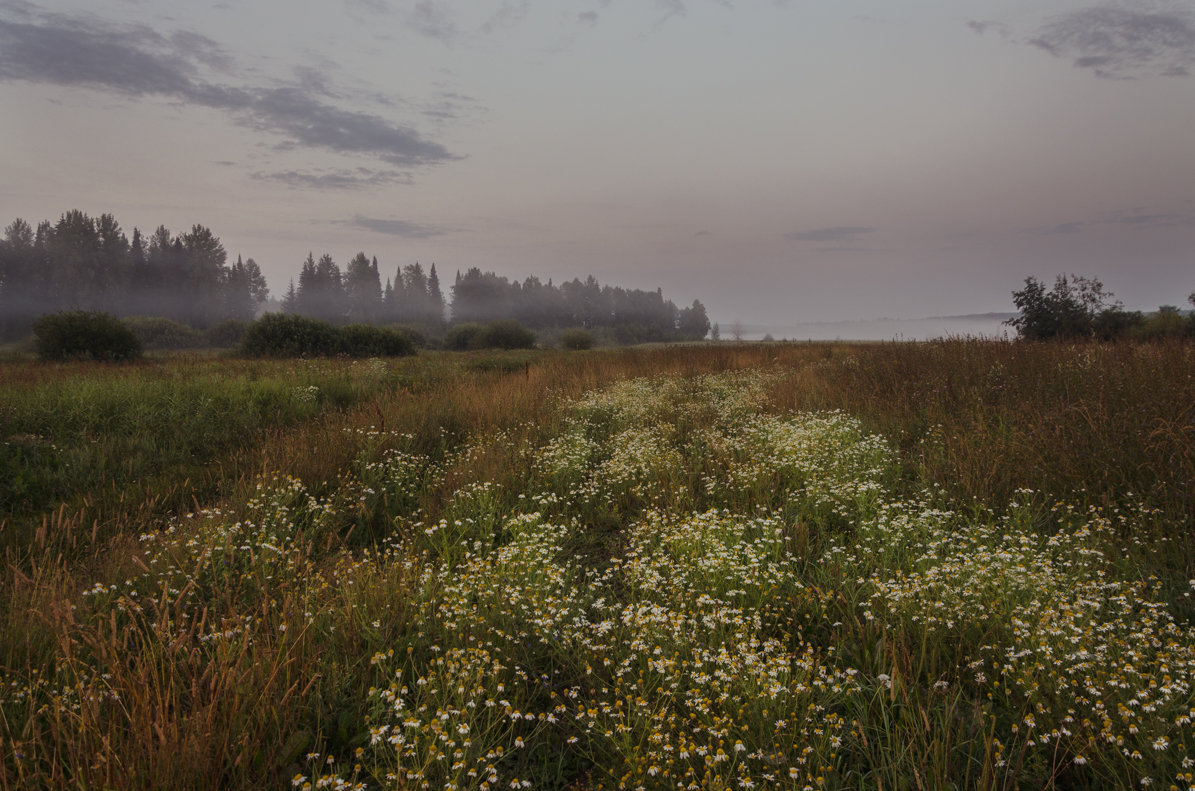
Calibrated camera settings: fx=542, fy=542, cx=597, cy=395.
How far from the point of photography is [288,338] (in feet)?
93.6

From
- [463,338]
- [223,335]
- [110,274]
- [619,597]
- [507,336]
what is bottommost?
[619,597]

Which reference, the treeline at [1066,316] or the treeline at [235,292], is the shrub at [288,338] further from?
the treeline at [1066,316]

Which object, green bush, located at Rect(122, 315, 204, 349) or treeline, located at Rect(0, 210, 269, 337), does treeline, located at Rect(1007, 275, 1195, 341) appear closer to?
green bush, located at Rect(122, 315, 204, 349)

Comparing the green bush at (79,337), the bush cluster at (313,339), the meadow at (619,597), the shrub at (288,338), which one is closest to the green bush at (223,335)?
the bush cluster at (313,339)

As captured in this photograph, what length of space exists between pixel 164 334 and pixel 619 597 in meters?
61.2

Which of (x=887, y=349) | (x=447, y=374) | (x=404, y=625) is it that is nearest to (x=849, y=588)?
(x=404, y=625)

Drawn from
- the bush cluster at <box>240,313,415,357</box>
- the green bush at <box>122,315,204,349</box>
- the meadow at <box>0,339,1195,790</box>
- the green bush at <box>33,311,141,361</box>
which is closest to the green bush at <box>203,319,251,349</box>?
the green bush at <box>122,315,204,349</box>

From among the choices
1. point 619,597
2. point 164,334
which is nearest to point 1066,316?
point 619,597

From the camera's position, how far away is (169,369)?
15.8 meters

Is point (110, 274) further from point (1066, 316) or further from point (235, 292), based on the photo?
point (1066, 316)

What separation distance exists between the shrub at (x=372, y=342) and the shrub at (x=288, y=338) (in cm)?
71

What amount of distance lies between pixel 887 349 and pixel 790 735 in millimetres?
14910

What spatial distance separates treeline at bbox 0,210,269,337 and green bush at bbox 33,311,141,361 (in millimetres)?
59049

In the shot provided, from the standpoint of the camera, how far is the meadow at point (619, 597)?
2381mm
